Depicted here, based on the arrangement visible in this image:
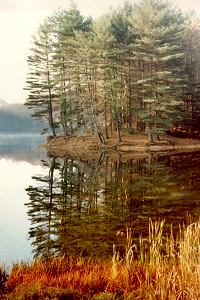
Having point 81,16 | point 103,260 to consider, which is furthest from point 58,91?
point 103,260

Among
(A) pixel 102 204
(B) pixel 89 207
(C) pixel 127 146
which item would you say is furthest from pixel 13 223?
(C) pixel 127 146

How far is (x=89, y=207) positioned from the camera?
18.3m

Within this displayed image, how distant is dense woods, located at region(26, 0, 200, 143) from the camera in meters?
53.8

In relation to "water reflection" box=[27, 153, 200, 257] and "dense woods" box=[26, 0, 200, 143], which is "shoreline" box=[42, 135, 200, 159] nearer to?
"dense woods" box=[26, 0, 200, 143]

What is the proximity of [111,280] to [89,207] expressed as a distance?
1006 centimetres

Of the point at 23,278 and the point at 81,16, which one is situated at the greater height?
the point at 81,16

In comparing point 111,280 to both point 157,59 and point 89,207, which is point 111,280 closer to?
point 89,207

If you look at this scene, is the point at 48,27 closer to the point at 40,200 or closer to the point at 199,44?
the point at 199,44

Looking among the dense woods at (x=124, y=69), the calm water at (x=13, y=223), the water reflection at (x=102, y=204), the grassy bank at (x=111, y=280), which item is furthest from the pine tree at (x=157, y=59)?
the grassy bank at (x=111, y=280)

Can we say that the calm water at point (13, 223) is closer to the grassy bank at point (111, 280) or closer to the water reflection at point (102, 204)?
the water reflection at point (102, 204)

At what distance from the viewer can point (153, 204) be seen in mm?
18484

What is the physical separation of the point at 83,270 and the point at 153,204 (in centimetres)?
973

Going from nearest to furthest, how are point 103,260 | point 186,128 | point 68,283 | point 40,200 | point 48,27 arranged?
1. point 68,283
2. point 103,260
3. point 40,200
4. point 186,128
5. point 48,27

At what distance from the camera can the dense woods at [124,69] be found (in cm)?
5378
